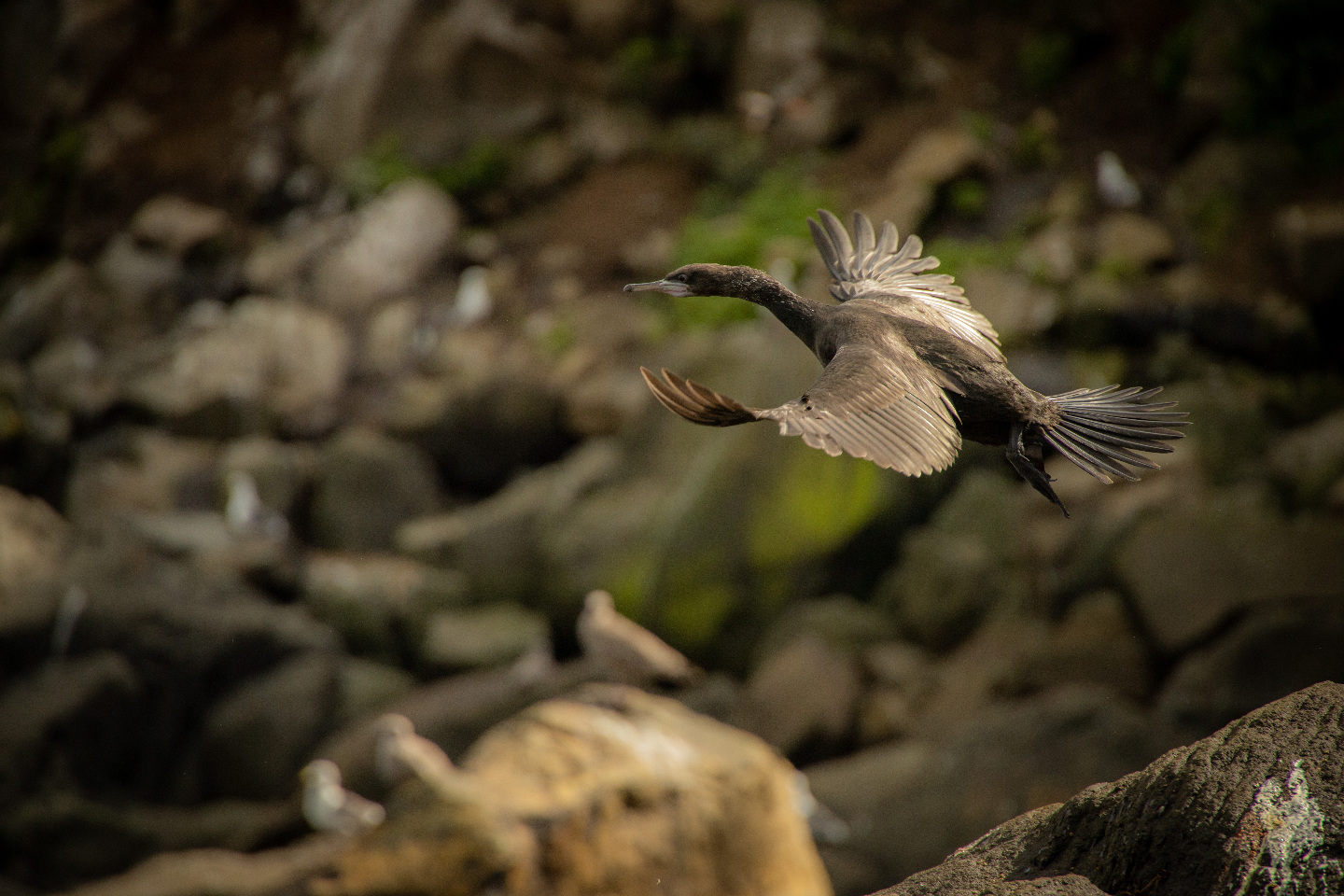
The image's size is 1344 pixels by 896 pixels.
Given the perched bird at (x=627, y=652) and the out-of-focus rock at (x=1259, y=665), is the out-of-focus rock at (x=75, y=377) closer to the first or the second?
the perched bird at (x=627, y=652)

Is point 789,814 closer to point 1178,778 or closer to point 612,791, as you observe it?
point 612,791

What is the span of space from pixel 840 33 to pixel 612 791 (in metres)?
11.3

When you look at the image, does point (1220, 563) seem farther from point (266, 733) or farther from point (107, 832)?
point (107, 832)

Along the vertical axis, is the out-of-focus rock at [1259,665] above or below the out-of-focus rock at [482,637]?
below

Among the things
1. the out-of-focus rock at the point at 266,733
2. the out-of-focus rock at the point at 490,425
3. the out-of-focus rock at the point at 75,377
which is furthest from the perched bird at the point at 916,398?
the out-of-focus rock at the point at 75,377

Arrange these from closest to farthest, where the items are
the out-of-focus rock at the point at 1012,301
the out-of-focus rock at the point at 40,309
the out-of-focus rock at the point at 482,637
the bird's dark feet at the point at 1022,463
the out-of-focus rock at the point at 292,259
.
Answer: the bird's dark feet at the point at 1022,463, the out-of-focus rock at the point at 482,637, the out-of-focus rock at the point at 1012,301, the out-of-focus rock at the point at 292,259, the out-of-focus rock at the point at 40,309

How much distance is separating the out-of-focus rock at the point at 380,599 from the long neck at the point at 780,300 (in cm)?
707

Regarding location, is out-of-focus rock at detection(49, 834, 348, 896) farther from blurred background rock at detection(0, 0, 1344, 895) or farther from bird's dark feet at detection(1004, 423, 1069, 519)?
bird's dark feet at detection(1004, 423, 1069, 519)

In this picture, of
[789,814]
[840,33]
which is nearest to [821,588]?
[789,814]

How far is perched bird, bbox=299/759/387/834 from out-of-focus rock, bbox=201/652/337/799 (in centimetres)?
138

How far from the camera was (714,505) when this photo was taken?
862 cm

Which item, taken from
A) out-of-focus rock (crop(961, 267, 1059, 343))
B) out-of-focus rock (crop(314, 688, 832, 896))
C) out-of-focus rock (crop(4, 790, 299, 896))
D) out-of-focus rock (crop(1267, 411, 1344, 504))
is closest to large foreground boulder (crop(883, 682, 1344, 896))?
out-of-focus rock (crop(314, 688, 832, 896))

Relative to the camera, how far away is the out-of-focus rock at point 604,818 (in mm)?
4371

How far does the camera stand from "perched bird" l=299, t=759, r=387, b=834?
6.77 metres
